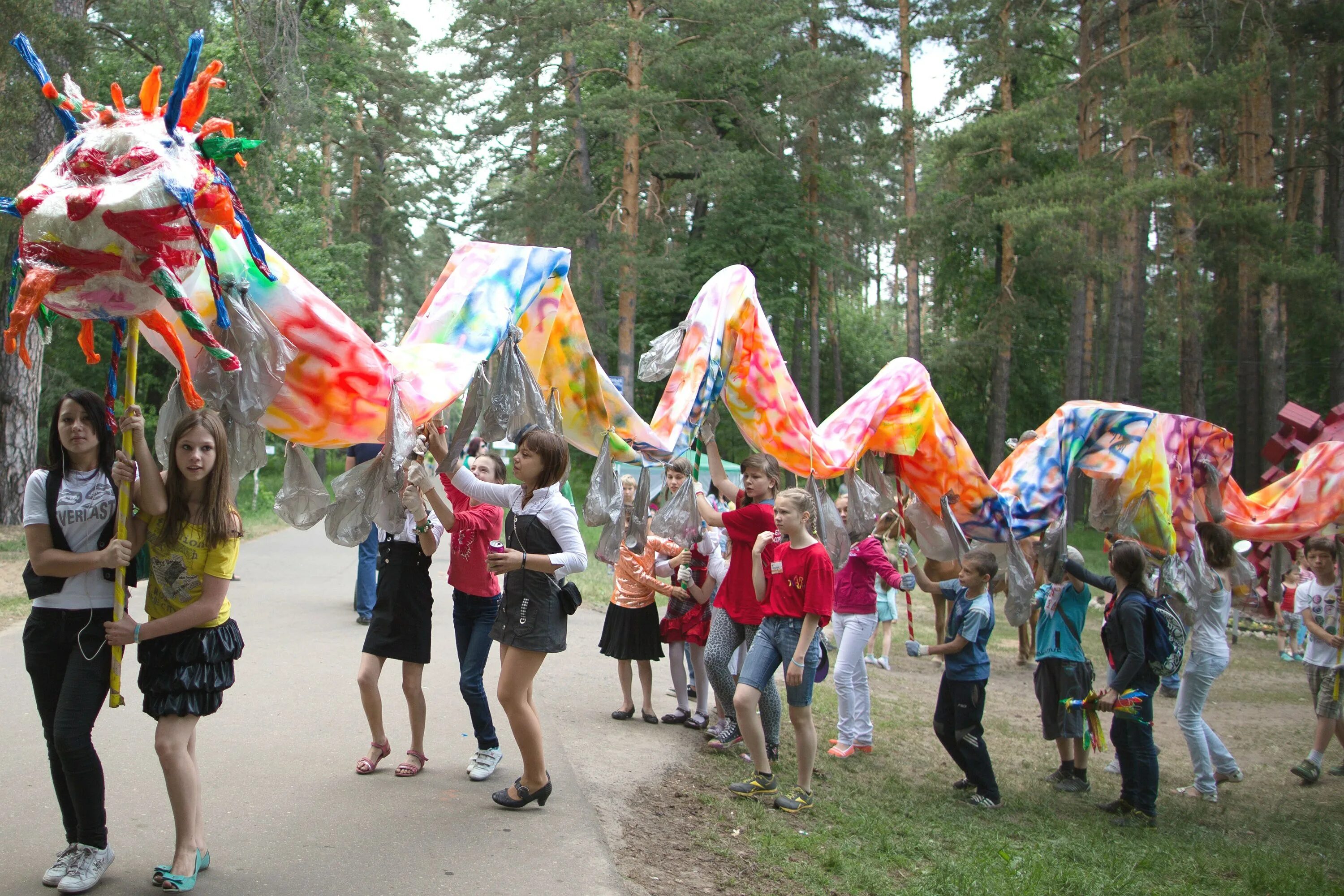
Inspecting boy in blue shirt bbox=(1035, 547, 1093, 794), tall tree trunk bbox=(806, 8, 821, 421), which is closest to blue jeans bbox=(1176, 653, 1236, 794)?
boy in blue shirt bbox=(1035, 547, 1093, 794)

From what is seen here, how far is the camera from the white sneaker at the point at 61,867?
364cm

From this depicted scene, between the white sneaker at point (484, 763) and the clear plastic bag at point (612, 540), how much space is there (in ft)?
4.80

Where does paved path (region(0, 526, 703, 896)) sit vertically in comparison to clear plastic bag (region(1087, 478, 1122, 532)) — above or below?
below

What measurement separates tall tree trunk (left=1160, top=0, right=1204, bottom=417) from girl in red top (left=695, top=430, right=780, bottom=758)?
12.1 meters

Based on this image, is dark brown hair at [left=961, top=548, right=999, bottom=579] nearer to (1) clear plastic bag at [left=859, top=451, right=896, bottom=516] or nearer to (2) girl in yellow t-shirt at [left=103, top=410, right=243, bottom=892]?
(1) clear plastic bag at [left=859, top=451, right=896, bottom=516]

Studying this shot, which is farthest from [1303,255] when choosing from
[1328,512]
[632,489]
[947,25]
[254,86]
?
[254,86]

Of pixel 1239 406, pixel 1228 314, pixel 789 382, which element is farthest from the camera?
pixel 1228 314

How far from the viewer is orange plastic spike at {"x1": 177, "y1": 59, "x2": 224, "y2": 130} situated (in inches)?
128

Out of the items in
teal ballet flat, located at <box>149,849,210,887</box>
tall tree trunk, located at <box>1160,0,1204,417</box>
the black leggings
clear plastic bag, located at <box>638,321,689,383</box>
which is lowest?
teal ballet flat, located at <box>149,849,210,887</box>

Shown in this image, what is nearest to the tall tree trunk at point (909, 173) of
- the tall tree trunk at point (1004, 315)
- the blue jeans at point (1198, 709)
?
the tall tree trunk at point (1004, 315)

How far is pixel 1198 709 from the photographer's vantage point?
6.84 m

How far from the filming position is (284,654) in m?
8.20

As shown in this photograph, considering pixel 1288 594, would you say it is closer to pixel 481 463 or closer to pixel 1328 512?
pixel 1328 512

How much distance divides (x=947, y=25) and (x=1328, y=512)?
1552 centimetres
